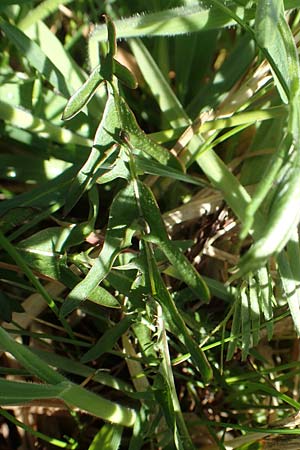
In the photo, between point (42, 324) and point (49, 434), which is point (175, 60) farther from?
point (49, 434)

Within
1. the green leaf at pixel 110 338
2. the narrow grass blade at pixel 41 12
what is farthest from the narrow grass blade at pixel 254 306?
the narrow grass blade at pixel 41 12

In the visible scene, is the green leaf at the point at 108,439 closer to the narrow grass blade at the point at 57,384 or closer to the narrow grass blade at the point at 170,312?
the narrow grass blade at the point at 57,384

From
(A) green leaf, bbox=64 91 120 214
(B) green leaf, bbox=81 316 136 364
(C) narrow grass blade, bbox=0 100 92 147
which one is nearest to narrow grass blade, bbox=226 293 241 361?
(B) green leaf, bbox=81 316 136 364

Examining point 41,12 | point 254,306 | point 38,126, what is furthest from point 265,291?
point 41,12

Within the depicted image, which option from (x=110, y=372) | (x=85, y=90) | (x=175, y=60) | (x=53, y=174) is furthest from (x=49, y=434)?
(x=175, y=60)

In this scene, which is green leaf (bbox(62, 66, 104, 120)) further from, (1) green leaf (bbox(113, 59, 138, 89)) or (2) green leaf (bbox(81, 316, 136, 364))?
(2) green leaf (bbox(81, 316, 136, 364))

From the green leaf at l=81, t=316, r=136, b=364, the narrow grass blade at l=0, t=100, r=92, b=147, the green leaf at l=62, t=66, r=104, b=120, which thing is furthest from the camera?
the narrow grass blade at l=0, t=100, r=92, b=147

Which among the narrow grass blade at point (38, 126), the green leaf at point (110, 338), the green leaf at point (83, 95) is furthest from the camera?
the narrow grass blade at point (38, 126)

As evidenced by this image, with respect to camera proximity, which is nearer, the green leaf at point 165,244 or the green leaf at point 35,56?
the green leaf at point 165,244

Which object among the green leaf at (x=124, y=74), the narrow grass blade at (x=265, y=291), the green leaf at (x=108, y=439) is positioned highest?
the green leaf at (x=124, y=74)
